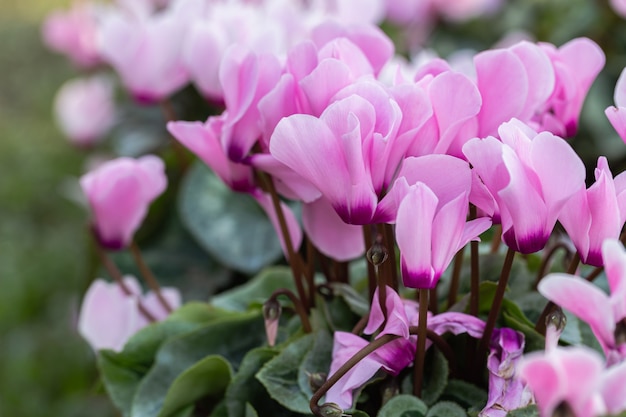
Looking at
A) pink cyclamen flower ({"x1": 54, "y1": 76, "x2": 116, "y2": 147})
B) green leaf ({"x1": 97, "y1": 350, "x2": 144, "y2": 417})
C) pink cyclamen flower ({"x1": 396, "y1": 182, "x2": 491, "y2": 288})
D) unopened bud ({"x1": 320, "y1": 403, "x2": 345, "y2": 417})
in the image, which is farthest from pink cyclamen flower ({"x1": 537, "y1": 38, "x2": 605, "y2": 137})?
pink cyclamen flower ({"x1": 54, "y1": 76, "x2": 116, "y2": 147})

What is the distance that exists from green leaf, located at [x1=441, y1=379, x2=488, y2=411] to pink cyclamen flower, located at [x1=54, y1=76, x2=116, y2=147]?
4.75ft

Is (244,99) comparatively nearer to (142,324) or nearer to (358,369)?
(358,369)

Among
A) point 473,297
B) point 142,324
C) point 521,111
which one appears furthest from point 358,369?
point 142,324

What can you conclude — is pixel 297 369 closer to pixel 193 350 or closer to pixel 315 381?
pixel 315 381

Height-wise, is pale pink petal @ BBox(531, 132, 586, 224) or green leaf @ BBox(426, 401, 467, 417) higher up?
pale pink petal @ BBox(531, 132, 586, 224)

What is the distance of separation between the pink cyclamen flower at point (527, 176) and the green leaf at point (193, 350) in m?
0.35

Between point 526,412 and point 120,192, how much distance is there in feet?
1.60

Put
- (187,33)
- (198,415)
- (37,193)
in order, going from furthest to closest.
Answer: (37,193) → (187,33) → (198,415)

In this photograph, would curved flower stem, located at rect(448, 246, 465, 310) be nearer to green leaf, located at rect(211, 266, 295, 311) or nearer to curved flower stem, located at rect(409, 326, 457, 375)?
curved flower stem, located at rect(409, 326, 457, 375)

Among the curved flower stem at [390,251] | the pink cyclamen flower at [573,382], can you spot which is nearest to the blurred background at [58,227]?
the curved flower stem at [390,251]

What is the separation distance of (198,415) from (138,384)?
0.23ft

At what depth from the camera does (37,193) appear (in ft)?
9.66

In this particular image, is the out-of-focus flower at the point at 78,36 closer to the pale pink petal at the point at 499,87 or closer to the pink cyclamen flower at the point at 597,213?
the pale pink petal at the point at 499,87

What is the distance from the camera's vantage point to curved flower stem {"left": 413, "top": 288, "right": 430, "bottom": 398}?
63 centimetres
